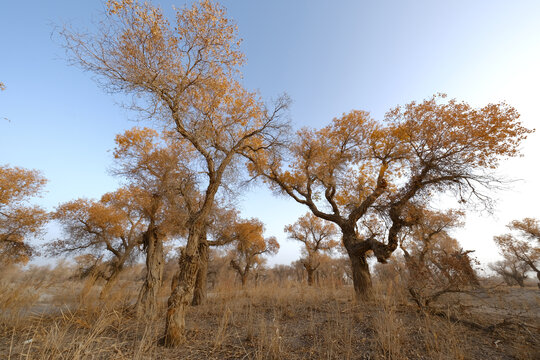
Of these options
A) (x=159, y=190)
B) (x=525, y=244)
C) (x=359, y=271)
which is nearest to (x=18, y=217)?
(x=159, y=190)

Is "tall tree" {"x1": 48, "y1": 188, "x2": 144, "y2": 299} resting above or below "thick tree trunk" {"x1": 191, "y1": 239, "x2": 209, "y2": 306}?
above

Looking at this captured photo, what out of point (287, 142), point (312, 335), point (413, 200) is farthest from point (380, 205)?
point (312, 335)

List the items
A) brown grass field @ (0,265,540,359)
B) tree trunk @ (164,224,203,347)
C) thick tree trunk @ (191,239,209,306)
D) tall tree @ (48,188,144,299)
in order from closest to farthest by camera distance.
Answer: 1. brown grass field @ (0,265,540,359)
2. tree trunk @ (164,224,203,347)
3. thick tree trunk @ (191,239,209,306)
4. tall tree @ (48,188,144,299)

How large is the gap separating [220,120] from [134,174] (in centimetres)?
537

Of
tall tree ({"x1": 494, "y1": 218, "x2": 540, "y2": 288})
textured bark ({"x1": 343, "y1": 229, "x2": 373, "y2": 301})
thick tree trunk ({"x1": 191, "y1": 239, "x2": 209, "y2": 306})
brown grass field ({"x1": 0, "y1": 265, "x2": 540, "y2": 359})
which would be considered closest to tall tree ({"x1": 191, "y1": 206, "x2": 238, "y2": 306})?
thick tree trunk ({"x1": 191, "y1": 239, "x2": 209, "y2": 306})

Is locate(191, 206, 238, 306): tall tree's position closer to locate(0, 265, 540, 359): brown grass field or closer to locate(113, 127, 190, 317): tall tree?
locate(113, 127, 190, 317): tall tree

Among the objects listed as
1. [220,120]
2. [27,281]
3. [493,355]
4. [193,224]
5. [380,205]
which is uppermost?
[220,120]

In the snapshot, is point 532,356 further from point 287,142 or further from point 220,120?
point 220,120

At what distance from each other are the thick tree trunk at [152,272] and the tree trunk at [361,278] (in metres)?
7.43

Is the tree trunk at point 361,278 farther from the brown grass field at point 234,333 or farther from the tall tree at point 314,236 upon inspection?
the tall tree at point 314,236

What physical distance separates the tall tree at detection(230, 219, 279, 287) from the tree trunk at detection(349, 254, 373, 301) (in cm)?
715

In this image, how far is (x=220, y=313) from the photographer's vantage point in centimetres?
583

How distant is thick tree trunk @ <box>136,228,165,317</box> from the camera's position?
22.4 ft

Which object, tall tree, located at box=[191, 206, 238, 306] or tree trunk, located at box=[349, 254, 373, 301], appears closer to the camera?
tree trunk, located at box=[349, 254, 373, 301]
